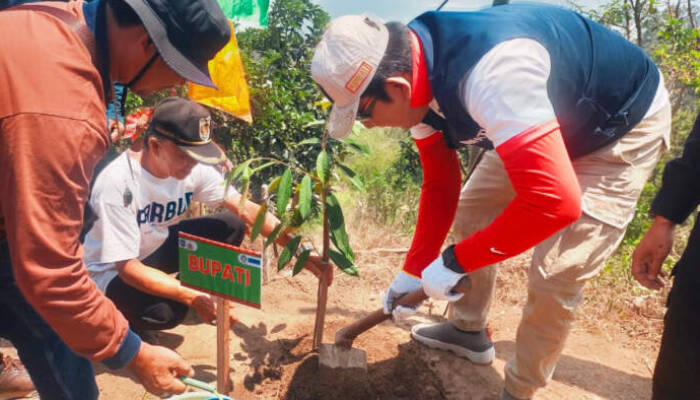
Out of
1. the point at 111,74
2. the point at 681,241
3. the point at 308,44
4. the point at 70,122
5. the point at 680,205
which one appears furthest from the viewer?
the point at 308,44

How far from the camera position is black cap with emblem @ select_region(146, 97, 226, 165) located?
1852 millimetres

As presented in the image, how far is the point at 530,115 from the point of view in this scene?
1.15m

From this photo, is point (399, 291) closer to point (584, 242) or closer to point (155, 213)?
point (584, 242)

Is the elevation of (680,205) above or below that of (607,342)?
above

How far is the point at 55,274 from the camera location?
3.10 feet

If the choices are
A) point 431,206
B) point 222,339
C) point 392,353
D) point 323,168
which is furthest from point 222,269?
point 392,353

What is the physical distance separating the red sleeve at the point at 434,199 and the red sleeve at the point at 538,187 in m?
0.68

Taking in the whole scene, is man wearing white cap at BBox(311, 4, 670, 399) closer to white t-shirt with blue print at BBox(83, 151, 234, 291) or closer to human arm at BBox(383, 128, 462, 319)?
human arm at BBox(383, 128, 462, 319)

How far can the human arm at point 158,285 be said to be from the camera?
74.4 inches

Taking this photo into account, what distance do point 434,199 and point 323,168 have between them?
0.56 metres

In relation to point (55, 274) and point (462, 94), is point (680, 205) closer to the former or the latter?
point (462, 94)

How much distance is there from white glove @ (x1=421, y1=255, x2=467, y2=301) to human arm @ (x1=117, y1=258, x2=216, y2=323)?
979 millimetres

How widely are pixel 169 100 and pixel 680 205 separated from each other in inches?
78.3

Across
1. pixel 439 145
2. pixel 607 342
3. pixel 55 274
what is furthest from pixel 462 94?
pixel 607 342
